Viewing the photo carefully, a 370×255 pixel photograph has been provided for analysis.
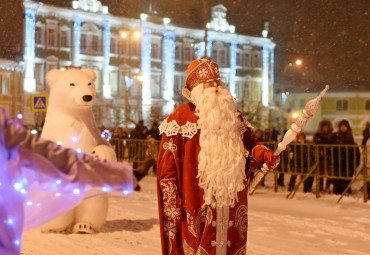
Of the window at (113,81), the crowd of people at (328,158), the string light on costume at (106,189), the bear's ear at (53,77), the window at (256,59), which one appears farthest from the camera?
the window at (256,59)

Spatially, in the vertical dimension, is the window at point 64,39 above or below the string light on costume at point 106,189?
above

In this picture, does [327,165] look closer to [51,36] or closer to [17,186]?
[17,186]

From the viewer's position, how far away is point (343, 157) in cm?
1114

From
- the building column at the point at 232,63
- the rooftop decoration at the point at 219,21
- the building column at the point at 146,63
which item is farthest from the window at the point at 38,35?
the building column at the point at 232,63

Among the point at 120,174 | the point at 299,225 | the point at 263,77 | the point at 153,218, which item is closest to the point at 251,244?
the point at 299,225

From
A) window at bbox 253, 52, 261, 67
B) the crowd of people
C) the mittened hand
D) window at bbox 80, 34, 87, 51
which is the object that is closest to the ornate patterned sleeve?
the mittened hand

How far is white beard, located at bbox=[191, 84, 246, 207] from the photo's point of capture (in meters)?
4.23

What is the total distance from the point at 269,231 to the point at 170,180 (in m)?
3.81

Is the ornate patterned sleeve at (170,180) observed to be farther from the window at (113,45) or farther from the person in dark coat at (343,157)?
the window at (113,45)

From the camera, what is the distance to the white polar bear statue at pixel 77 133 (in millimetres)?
7332

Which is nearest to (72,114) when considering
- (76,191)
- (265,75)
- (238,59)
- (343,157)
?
(76,191)

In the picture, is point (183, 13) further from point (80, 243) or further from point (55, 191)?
point (55, 191)

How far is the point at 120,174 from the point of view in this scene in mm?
2623

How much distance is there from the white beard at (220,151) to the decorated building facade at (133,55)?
113 ft
